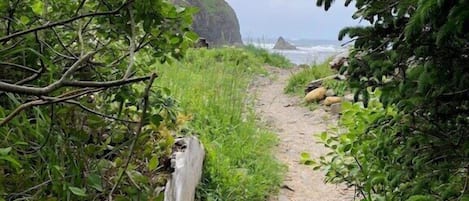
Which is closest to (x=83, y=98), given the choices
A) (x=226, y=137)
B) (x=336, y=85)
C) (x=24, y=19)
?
(x=24, y=19)

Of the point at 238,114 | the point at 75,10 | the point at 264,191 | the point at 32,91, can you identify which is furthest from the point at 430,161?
the point at 238,114

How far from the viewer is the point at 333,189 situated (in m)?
3.53

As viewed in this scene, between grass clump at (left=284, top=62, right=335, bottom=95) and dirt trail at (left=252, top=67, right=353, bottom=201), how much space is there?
190 millimetres

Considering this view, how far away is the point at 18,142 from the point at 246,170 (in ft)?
7.43

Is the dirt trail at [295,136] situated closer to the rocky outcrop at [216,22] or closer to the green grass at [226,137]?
the green grass at [226,137]

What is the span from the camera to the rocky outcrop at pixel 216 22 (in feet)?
47.7

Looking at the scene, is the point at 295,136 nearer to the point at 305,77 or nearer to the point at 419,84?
the point at 305,77

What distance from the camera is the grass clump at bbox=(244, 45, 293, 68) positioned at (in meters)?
11.9

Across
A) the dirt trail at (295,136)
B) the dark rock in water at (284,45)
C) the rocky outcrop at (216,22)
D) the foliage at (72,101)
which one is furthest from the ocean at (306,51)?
the foliage at (72,101)

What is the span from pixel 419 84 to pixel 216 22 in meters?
14.3

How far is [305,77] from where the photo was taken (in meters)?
8.57

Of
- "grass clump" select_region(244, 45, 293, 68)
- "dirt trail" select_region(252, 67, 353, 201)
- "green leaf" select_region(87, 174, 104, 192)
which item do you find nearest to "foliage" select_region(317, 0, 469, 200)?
"green leaf" select_region(87, 174, 104, 192)

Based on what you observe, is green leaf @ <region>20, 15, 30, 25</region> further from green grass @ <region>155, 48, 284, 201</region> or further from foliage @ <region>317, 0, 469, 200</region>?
green grass @ <region>155, 48, 284, 201</region>

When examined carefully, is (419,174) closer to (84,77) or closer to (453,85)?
(453,85)
